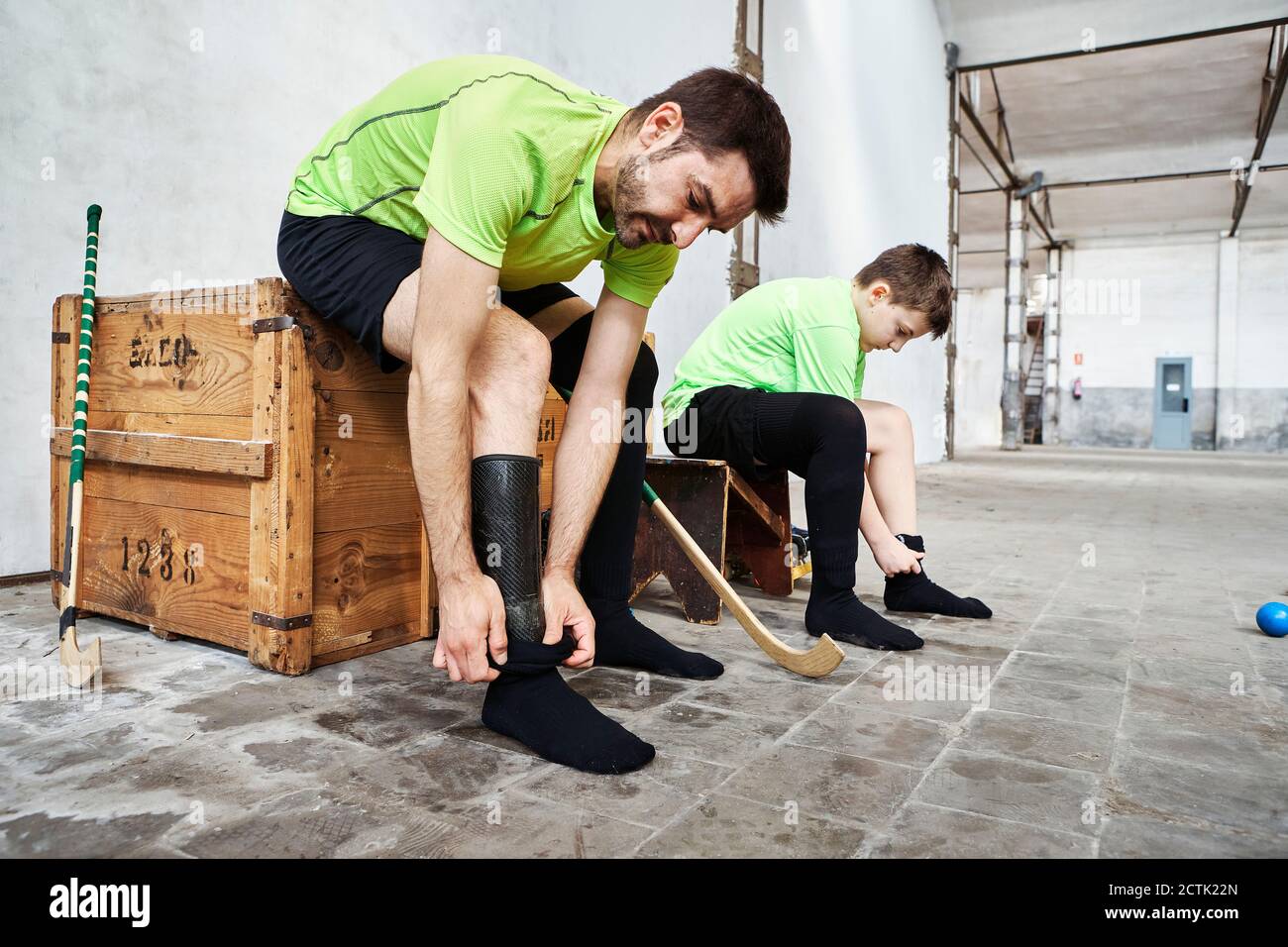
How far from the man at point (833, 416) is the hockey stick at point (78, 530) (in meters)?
1.47

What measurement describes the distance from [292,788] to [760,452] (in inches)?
60.7

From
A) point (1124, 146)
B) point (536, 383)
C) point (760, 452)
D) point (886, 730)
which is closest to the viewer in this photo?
point (536, 383)

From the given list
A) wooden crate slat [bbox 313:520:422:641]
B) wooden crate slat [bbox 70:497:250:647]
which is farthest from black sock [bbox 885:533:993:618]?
wooden crate slat [bbox 70:497:250:647]

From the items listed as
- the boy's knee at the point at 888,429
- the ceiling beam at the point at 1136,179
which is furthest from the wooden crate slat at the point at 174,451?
the ceiling beam at the point at 1136,179

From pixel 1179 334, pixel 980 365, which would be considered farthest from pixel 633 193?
pixel 980 365

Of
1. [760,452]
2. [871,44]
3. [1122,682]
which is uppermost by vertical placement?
[871,44]

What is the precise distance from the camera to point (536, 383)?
52.7 inches

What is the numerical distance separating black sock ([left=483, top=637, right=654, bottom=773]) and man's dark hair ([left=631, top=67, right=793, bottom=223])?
772 mm

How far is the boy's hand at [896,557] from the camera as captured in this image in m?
2.39

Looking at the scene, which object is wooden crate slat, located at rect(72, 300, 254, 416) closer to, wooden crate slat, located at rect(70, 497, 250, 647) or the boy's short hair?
wooden crate slat, located at rect(70, 497, 250, 647)

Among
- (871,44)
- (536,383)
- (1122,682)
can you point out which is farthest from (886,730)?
(871,44)

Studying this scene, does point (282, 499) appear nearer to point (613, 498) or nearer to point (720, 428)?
point (613, 498)
